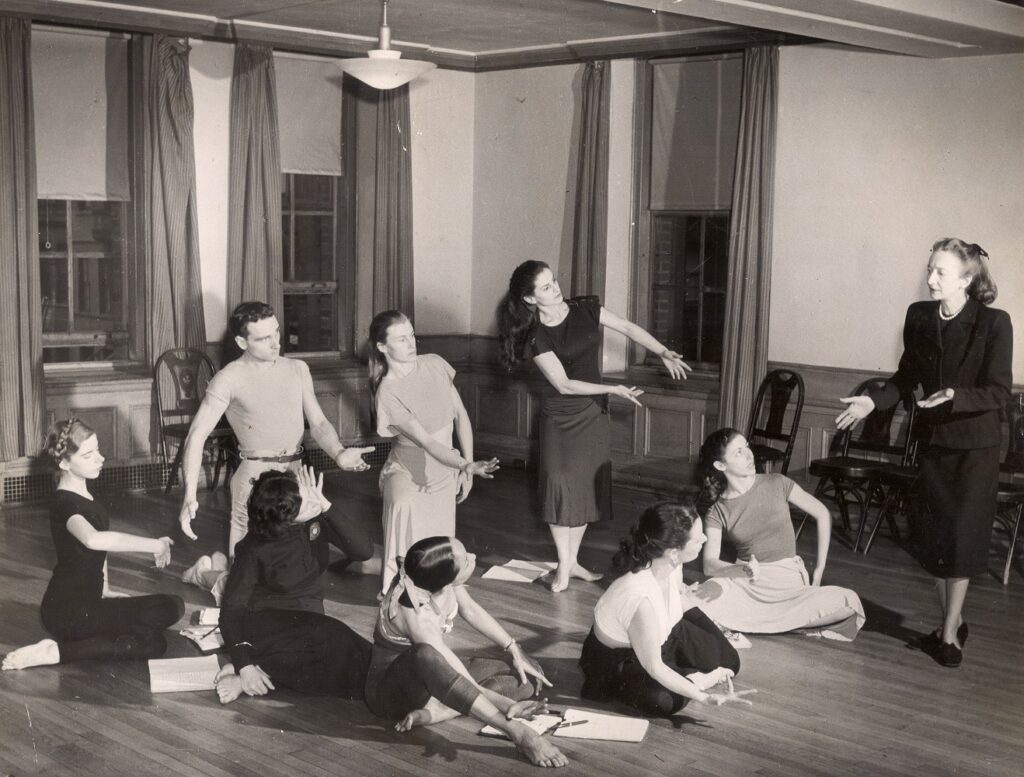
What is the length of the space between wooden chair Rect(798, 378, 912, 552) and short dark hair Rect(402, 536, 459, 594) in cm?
311

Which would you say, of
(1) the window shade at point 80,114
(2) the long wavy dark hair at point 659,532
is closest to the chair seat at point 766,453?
(2) the long wavy dark hair at point 659,532

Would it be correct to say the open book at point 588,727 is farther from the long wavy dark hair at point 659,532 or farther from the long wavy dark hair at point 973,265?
the long wavy dark hair at point 973,265

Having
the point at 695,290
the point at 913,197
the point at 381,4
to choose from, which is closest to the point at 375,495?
the point at 695,290

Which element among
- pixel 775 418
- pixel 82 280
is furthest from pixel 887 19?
pixel 82 280

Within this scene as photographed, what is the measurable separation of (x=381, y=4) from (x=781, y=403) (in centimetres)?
325

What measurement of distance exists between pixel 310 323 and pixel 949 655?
210 inches

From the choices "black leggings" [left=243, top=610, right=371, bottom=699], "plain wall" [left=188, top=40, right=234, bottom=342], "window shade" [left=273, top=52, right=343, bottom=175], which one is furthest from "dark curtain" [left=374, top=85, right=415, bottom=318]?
"black leggings" [left=243, top=610, right=371, bottom=699]

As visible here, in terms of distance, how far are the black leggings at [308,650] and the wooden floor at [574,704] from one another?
95mm

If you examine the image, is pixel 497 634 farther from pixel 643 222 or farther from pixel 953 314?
pixel 643 222

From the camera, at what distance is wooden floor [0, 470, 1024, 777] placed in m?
3.84

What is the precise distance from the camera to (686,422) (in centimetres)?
809

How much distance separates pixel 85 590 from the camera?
15.2ft

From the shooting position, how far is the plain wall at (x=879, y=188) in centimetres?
676

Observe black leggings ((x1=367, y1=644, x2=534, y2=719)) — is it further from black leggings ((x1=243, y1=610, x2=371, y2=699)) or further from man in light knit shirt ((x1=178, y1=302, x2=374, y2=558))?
man in light knit shirt ((x1=178, y1=302, x2=374, y2=558))
